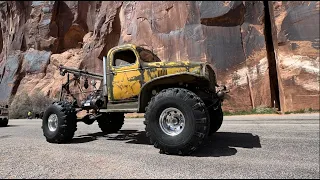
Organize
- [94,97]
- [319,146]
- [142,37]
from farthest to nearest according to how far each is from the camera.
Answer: [142,37] → [94,97] → [319,146]

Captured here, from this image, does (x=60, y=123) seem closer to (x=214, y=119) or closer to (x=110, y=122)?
(x=110, y=122)

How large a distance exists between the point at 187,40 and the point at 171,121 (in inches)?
830

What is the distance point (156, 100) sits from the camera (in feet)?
16.0

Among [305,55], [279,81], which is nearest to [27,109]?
[279,81]

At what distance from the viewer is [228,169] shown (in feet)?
11.7

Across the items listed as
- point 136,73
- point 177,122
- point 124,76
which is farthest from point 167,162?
point 124,76

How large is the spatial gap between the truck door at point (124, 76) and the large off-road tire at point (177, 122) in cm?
122

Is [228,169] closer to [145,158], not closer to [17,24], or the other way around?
[145,158]

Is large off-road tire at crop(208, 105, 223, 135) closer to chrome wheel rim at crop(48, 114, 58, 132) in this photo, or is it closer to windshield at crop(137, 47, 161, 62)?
windshield at crop(137, 47, 161, 62)

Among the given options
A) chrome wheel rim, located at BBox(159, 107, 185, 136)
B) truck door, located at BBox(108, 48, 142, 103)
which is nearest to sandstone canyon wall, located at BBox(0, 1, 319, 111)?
truck door, located at BBox(108, 48, 142, 103)

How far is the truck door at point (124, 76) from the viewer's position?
5996mm

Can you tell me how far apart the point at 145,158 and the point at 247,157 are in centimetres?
168

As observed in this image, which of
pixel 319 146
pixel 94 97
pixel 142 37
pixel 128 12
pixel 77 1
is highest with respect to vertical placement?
pixel 77 1

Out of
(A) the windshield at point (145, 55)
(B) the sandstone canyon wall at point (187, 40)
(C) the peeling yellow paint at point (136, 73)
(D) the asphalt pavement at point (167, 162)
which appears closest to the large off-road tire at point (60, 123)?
(D) the asphalt pavement at point (167, 162)
